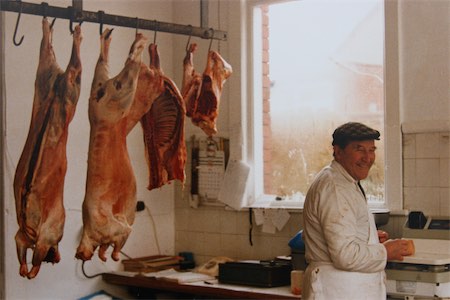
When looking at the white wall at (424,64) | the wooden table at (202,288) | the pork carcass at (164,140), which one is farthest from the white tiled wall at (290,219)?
the pork carcass at (164,140)

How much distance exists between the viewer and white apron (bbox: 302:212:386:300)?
3.51 metres

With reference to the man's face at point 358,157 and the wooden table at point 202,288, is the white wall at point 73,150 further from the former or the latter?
the man's face at point 358,157

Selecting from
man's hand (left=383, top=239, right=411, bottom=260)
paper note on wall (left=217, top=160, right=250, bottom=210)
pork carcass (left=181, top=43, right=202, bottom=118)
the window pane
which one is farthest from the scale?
paper note on wall (left=217, top=160, right=250, bottom=210)

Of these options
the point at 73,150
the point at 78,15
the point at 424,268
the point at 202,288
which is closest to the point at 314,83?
the point at 202,288

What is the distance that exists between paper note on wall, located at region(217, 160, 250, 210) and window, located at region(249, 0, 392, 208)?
105 mm

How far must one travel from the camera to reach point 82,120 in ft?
17.9

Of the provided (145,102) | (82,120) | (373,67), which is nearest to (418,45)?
(373,67)

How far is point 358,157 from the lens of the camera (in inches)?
138

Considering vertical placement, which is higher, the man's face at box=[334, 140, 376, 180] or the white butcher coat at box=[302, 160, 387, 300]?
the man's face at box=[334, 140, 376, 180]

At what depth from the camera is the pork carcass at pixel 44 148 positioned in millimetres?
3623

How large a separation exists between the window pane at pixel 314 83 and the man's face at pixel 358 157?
1.61 metres

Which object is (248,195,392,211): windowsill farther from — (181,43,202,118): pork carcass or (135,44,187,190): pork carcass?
(135,44,187,190): pork carcass

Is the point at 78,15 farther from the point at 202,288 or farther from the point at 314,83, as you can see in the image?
the point at 314,83

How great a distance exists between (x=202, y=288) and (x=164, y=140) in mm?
1290
